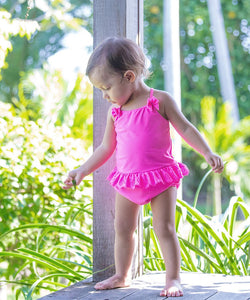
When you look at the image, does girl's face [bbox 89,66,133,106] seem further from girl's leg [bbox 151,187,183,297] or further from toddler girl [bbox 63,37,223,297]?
girl's leg [bbox 151,187,183,297]

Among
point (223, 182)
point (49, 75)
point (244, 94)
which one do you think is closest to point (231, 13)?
point (244, 94)

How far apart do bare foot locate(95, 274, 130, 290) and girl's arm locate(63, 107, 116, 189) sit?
383mm

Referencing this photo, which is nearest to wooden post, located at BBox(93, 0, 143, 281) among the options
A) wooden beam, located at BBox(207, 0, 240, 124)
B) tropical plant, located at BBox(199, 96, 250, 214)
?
tropical plant, located at BBox(199, 96, 250, 214)

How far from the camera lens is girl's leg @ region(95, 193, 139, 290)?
187cm

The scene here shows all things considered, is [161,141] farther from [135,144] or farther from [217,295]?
[217,295]

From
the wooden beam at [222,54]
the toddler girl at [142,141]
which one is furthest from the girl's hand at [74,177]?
the wooden beam at [222,54]

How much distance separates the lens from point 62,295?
1.80 m

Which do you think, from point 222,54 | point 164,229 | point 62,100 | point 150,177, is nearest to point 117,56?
point 150,177

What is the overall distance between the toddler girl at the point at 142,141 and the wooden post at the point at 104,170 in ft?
0.39

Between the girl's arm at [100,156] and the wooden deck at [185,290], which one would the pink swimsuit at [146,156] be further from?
the wooden deck at [185,290]

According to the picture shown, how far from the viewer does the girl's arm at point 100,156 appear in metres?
1.92

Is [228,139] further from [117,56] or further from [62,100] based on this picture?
[117,56]

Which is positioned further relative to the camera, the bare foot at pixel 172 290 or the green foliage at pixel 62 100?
the green foliage at pixel 62 100

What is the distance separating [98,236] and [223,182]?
22.7ft
